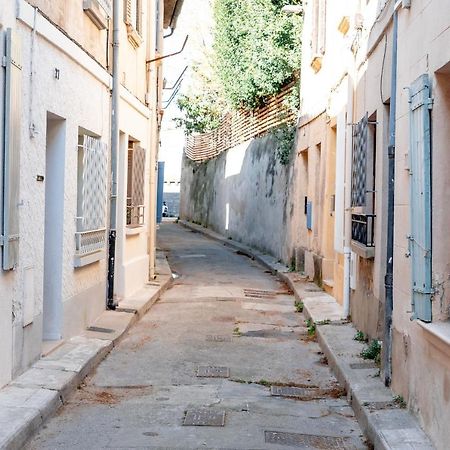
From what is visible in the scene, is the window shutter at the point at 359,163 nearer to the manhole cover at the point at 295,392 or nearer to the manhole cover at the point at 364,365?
the manhole cover at the point at 364,365

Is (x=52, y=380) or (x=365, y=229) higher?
(x=365, y=229)

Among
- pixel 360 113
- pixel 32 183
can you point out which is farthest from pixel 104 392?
pixel 360 113

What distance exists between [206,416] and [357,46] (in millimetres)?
5820

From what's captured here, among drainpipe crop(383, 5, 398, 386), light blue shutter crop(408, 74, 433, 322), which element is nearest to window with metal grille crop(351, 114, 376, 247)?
drainpipe crop(383, 5, 398, 386)

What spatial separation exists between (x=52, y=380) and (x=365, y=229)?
13.0 feet

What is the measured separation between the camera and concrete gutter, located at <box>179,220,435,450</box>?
534 cm

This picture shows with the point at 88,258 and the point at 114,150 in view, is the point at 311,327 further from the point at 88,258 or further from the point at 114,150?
the point at 114,150

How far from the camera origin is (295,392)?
734cm

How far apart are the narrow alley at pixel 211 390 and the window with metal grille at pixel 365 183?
1507 millimetres

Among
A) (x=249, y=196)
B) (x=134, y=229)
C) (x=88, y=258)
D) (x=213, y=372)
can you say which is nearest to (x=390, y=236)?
(x=213, y=372)

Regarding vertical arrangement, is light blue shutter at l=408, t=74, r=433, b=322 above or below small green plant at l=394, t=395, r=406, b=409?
above

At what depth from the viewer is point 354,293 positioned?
984 cm

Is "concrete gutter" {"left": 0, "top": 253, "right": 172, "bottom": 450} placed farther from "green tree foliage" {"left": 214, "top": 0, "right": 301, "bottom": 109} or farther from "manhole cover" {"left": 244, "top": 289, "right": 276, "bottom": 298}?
"green tree foliage" {"left": 214, "top": 0, "right": 301, "bottom": 109}

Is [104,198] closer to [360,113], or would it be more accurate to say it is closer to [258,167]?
[360,113]
